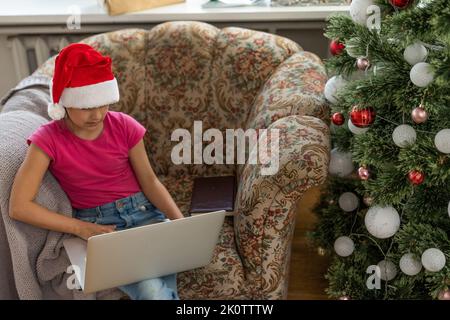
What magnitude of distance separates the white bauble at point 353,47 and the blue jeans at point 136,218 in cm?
74

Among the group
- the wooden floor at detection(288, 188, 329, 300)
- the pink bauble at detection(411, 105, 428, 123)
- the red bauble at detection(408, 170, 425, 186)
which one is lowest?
the wooden floor at detection(288, 188, 329, 300)

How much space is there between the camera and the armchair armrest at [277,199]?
5.45ft

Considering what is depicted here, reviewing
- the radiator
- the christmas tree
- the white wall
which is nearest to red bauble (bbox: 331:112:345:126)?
the christmas tree

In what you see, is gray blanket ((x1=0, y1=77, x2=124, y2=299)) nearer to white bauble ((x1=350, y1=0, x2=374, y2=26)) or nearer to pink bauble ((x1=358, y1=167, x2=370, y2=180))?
pink bauble ((x1=358, y1=167, x2=370, y2=180))

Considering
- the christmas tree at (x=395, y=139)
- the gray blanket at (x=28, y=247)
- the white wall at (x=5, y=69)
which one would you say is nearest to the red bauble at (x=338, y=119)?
the christmas tree at (x=395, y=139)

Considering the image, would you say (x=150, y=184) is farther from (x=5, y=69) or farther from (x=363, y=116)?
(x=5, y=69)

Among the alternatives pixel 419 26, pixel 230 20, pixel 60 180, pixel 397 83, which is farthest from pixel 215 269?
pixel 230 20

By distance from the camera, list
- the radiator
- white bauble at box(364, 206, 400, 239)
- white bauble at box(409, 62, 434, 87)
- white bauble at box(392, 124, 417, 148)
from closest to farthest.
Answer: white bauble at box(409, 62, 434, 87)
white bauble at box(392, 124, 417, 148)
white bauble at box(364, 206, 400, 239)
the radiator

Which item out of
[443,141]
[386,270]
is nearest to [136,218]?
[386,270]

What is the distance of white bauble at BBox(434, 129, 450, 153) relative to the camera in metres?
1.48

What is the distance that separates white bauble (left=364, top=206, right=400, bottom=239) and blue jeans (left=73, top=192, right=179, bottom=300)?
59cm

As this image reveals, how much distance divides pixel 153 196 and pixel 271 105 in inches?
19.5

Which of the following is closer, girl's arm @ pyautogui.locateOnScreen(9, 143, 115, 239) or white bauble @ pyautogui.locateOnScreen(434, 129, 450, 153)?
white bauble @ pyautogui.locateOnScreen(434, 129, 450, 153)

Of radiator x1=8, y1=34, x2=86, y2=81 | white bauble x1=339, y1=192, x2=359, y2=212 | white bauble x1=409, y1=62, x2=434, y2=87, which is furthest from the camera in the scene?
radiator x1=8, y1=34, x2=86, y2=81
